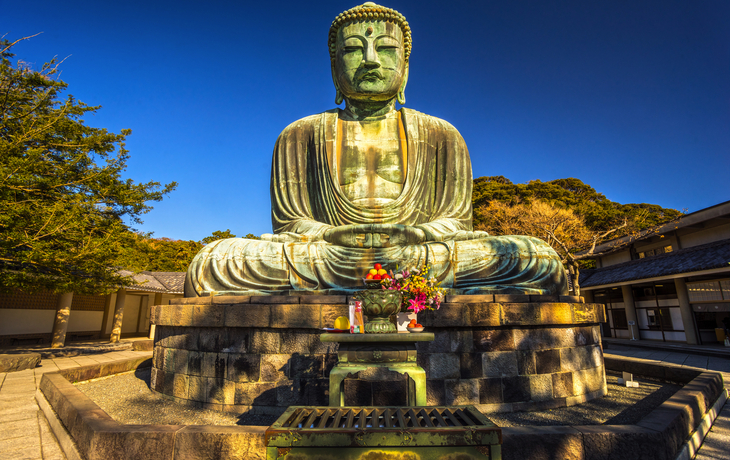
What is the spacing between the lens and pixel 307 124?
6871 millimetres

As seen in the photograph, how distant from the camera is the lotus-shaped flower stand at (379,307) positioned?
3.00 metres

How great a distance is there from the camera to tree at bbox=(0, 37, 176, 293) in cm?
846

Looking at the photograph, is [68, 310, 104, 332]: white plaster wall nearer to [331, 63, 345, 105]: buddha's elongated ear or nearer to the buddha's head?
[331, 63, 345, 105]: buddha's elongated ear

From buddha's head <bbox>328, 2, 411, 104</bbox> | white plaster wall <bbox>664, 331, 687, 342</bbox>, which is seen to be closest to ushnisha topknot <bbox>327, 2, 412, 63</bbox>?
buddha's head <bbox>328, 2, 411, 104</bbox>

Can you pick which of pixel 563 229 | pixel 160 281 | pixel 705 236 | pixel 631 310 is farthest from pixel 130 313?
pixel 705 236

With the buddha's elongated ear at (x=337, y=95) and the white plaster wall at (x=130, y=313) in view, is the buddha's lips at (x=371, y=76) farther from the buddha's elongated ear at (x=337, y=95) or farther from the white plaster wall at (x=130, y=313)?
the white plaster wall at (x=130, y=313)

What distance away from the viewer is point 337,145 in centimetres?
664

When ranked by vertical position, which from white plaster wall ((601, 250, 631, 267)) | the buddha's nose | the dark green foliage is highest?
the dark green foliage

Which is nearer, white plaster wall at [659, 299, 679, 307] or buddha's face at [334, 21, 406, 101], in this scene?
buddha's face at [334, 21, 406, 101]

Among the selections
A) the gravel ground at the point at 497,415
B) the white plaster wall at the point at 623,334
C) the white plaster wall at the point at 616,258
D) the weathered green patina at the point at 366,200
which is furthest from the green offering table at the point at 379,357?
the white plaster wall at the point at 616,258

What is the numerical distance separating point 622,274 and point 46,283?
64.2ft

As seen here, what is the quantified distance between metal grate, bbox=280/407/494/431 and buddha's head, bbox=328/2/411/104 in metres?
5.61

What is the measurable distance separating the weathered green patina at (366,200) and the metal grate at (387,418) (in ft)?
9.57

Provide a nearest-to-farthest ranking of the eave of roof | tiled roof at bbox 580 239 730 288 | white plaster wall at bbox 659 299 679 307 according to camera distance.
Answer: tiled roof at bbox 580 239 730 288 < the eave of roof < white plaster wall at bbox 659 299 679 307
